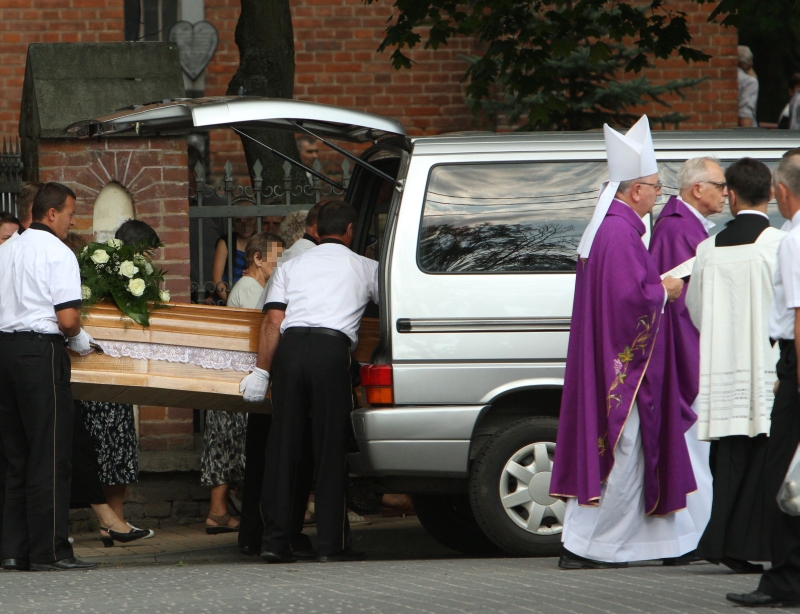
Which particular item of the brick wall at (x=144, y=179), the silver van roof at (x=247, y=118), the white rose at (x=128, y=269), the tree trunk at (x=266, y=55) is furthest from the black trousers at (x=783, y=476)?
the tree trunk at (x=266, y=55)

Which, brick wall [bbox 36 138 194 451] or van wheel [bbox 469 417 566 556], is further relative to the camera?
brick wall [bbox 36 138 194 451]

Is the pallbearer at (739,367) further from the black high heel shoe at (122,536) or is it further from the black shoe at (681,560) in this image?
the black high heel shoe at (122,536)

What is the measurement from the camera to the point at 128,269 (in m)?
6.92

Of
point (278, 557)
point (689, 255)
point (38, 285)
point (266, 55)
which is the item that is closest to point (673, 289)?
point (689, 255)

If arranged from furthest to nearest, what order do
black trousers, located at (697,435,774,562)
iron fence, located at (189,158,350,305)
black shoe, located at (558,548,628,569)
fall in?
iron fence, located at (189,158,350,305)
black shoe, located at (558,548,628,569)
black trousers, located at (697,435,774,562)

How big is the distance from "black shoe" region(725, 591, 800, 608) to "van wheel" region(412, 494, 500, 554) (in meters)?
2.96

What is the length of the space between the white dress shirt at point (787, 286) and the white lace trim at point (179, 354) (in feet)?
9.79

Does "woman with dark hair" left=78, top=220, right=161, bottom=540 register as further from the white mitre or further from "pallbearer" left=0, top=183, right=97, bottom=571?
the white mitre

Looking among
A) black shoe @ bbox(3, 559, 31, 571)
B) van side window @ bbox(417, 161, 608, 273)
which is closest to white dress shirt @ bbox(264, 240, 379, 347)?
van side window @ bbox(417, 161, 608, 273)

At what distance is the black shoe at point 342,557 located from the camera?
272 inches

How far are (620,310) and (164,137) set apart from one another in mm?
3700

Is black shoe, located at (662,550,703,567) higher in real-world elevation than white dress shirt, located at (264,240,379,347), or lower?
lower

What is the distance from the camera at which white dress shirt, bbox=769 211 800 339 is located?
486cm

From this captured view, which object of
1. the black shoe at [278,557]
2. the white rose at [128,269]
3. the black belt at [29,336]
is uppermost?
the white rose at [128,269]
